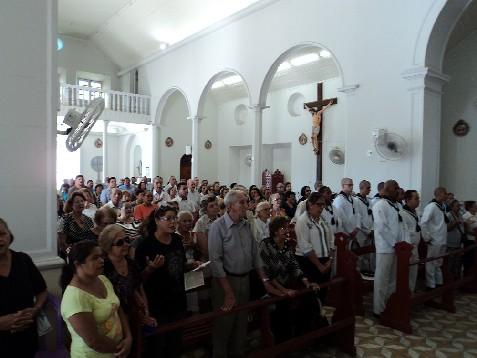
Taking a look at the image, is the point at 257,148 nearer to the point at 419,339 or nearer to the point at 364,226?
the point at 364,226

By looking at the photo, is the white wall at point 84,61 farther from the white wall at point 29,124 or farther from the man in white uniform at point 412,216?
the man in white uniform at point 412,216

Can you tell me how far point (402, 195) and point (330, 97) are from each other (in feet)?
23.7

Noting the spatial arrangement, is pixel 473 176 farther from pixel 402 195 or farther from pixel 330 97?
pixel 330 97

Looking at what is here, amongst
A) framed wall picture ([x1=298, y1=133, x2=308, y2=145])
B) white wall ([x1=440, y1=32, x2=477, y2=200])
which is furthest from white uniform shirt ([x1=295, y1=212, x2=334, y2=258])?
framed wall picture ([x1=298, y1=133, x2=308, y2=145])

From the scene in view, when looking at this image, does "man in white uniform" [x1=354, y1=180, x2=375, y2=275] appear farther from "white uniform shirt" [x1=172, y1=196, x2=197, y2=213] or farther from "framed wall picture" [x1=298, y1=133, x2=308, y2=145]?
"framed wall picture" [x1=298, y1=133, x2=308, y2=145]

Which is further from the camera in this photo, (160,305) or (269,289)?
(269,289)

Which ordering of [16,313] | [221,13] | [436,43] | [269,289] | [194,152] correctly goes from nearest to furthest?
[16,313] → [269,289] → [436,43] → [221,13] → [194,152]

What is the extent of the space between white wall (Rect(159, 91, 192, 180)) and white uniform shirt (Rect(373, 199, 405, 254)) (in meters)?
12.4

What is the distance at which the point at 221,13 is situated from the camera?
12289 millimetres

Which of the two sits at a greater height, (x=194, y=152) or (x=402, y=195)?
(x=194, y=152)

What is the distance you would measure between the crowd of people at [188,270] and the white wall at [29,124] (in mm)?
587

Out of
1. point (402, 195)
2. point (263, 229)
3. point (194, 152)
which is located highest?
point (194, 152)

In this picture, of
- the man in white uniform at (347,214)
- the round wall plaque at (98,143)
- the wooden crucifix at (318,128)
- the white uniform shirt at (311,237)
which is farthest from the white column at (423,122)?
the round wall plaque at (98,143)

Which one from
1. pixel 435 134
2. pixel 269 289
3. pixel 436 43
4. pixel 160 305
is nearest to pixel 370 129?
pixel 435 134
